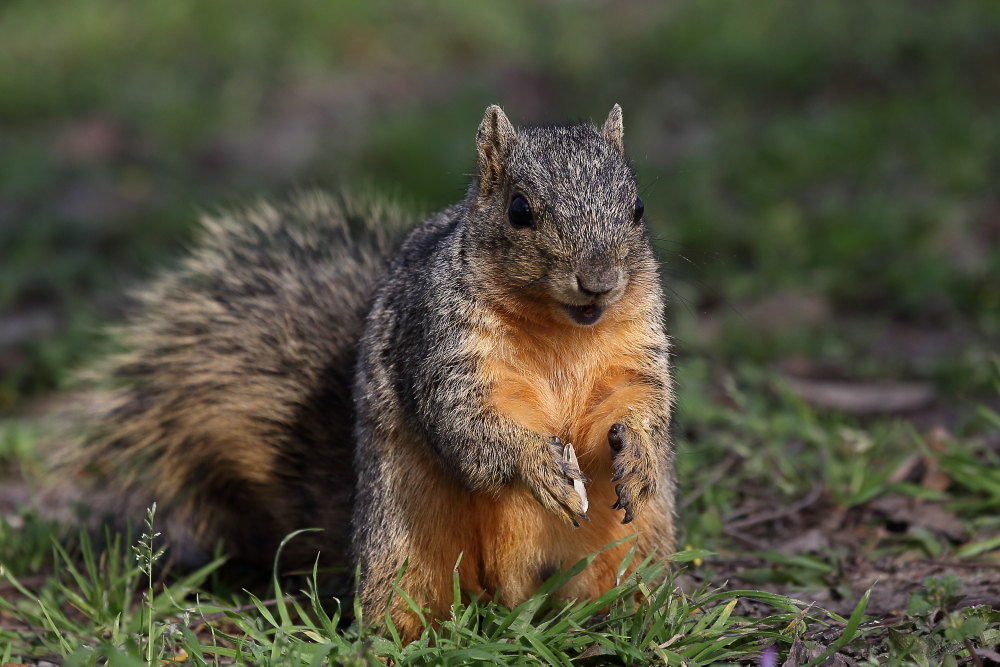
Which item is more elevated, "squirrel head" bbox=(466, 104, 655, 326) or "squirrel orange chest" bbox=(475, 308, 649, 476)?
"squirrel head" bbox=(466, 104, 655, 326)

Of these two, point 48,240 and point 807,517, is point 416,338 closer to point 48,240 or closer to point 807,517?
point 807,517

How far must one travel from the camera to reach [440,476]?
237cm

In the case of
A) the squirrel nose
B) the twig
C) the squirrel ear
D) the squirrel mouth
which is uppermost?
the squirrel ear

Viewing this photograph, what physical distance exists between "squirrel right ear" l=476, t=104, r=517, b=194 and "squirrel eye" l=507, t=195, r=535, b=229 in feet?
0.47

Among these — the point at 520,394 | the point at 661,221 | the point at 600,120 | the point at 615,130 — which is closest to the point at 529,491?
the point at 520,394

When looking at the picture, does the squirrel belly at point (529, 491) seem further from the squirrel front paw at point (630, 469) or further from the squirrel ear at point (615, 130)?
the squirrel ear at point (615, 130)

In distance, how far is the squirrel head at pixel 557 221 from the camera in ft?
7.09

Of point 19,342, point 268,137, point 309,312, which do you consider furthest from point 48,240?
point 309,312

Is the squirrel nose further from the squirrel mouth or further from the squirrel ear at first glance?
the squirrel ear

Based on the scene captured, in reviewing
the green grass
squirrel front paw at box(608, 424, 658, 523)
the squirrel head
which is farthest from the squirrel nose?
the green grass

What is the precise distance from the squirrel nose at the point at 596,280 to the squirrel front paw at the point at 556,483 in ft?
1.12

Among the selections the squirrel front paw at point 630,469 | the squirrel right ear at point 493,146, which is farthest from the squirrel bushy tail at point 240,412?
the squirrel front paw at point 630,469

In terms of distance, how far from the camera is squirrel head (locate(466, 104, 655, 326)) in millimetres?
2160

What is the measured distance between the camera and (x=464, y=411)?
2246 mm
